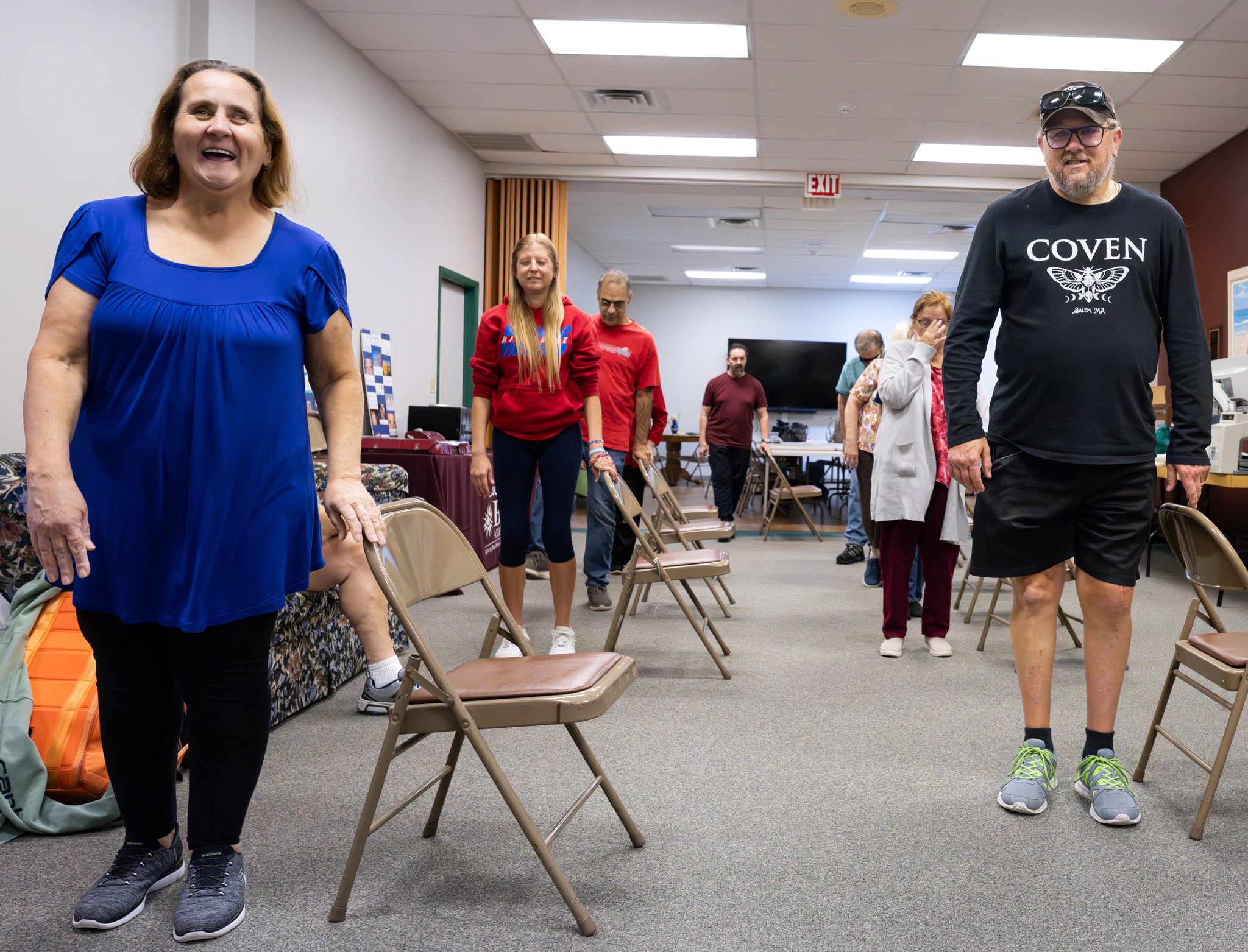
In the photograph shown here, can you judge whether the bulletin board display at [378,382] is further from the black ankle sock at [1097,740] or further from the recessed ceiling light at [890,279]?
the recessed ceiling light at [890,279]

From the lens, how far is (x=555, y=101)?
6.48m

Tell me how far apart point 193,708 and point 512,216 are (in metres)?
7.17

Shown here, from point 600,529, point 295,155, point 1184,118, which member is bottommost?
point 600,529

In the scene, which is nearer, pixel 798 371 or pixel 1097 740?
pixel 1097 740

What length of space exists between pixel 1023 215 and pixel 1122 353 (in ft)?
1.24

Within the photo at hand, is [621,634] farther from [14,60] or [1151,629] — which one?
[14,60]

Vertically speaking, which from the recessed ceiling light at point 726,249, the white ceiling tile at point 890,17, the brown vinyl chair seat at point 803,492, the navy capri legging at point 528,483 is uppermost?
the white ceiling tile at point 890,17

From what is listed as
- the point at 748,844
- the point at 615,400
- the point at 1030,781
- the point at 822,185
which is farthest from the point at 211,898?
the point at 822,185

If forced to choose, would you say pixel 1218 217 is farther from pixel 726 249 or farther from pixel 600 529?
pixel 726 249

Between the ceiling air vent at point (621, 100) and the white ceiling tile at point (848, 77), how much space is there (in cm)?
77

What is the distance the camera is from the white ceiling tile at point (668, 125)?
22.1 ft

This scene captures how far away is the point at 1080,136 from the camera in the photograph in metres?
2.04

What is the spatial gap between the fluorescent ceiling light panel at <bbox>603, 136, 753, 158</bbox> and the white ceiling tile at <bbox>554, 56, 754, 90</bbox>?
3.83ft

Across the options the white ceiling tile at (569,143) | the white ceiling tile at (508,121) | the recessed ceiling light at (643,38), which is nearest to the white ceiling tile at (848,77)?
the recessed ceiling light at (643,38)
